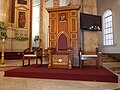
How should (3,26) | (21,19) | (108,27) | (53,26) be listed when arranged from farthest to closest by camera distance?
(108,27) < (21,19) < (3,26) < (53,26)

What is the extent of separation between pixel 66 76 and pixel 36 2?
32.8 ft

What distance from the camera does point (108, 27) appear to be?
10.6 meters

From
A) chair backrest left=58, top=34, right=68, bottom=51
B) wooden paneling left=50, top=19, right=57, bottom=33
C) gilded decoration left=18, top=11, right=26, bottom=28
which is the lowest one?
chair backrest left=58, top=34, right=68, bottom=51

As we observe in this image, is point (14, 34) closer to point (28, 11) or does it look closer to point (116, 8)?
point (28, 11)

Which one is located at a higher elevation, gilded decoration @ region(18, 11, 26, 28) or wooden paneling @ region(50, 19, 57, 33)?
gilded decoration @ region(18, 11, 26, 28)

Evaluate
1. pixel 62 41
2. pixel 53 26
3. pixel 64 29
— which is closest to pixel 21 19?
pixel 53 26

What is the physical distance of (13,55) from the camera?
9.35 metres

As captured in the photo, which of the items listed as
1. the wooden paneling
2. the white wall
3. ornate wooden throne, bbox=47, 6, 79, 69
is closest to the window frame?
the white wall

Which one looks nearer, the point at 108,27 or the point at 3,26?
the point at 3,26

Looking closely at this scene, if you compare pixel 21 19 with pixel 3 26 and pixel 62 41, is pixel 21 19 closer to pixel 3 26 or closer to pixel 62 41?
pixel 3 26

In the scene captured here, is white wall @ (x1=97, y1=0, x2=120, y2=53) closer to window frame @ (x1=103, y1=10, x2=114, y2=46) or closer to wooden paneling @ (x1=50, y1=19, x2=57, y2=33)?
window frame @ (x1=103, y1=10, x2=114, y2=46)

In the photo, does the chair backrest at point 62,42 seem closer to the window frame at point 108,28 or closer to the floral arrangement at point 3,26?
the floral arrangement at point 3,26

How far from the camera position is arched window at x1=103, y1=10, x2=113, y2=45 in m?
10.3

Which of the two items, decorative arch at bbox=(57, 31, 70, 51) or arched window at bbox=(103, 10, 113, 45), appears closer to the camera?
decorative arch at bbox=(57, 31, 70, 51)
